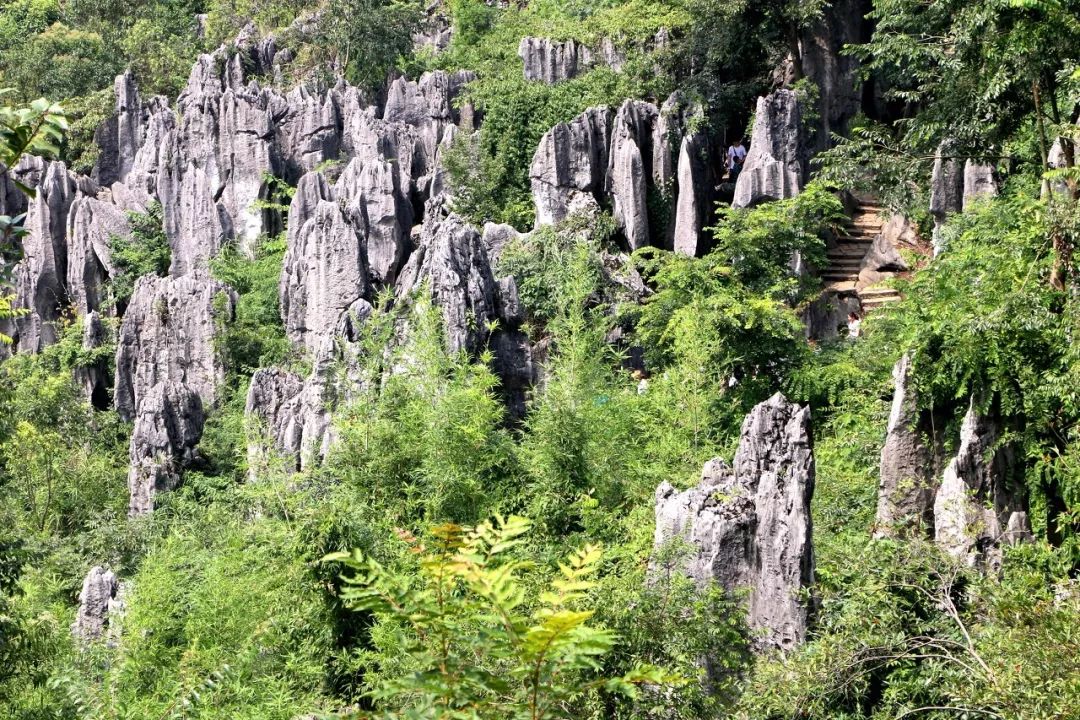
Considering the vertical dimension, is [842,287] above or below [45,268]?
below

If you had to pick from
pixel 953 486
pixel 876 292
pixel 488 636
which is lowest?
pixel 953 486

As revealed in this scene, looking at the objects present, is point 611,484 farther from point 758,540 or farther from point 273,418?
point 273,418

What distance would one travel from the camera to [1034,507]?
821cm

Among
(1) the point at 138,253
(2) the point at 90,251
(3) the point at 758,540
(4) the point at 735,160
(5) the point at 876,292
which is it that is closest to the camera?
(3) the point at 758,540

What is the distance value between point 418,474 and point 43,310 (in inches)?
624

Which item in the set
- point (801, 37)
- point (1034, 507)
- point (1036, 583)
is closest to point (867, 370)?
point (1034, 507)

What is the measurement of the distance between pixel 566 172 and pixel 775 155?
3.41 metres

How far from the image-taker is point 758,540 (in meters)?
7.59

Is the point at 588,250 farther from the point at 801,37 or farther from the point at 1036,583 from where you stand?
the point at 1036,583

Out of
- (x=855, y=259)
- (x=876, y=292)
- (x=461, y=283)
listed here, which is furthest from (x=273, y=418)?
(x=855, y=259)

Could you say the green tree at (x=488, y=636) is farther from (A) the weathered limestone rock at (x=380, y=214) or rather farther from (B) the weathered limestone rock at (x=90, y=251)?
(B) the weathered limestone rock at (x=90, y=251)

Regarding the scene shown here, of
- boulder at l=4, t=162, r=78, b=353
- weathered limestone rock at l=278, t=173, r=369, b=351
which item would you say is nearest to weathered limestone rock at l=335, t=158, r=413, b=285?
weathered limestone rock at l=278, t=173, r=369, b=351

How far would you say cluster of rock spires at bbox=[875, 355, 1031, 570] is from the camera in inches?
295

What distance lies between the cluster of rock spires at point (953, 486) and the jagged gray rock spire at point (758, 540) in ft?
2.48
